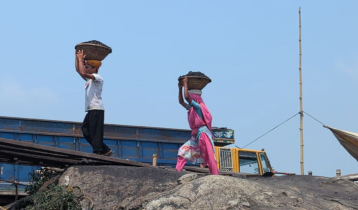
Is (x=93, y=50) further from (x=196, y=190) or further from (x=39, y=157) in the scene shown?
(x=196, y=190)

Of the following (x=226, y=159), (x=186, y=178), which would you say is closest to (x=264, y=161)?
(x=226, y=159)

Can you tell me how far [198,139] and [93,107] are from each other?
62.3 inches

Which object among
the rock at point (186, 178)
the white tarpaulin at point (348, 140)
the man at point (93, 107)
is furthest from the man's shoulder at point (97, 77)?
the white tarpaulin at point (348, 140)

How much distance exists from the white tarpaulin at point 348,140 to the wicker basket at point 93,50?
622 centimetres

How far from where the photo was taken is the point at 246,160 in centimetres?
1606

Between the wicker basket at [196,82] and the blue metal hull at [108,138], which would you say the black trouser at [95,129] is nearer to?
the wicker basket at [196,82]

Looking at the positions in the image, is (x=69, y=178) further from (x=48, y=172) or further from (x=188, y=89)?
(x=188, y=89)

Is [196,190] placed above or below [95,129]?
below

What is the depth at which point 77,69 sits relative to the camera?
31.1 feet

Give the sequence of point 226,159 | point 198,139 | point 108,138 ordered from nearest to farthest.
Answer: point 198,139 < point 226,159 < point 108,138

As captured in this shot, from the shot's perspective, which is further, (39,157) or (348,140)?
(348,140)

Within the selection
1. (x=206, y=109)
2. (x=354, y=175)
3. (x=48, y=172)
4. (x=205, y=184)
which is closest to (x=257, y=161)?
(x=354, y=175)

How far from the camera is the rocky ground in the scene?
23.9 ft

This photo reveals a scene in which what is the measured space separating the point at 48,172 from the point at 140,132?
28.7 feet
